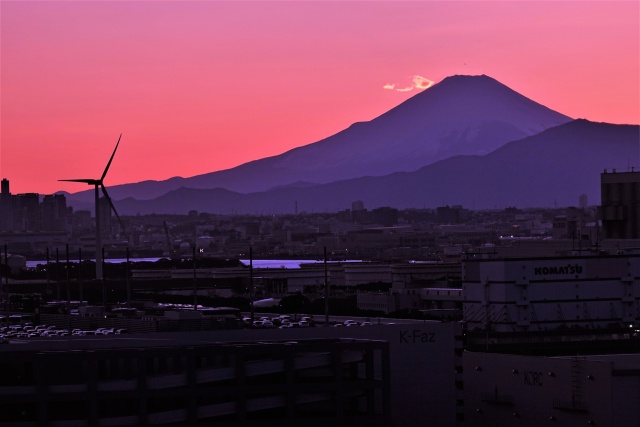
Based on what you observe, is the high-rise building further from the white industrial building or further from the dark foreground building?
the dark foreground building

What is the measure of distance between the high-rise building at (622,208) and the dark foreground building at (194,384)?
34.9 meters

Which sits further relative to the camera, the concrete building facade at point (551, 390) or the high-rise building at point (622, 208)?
the high-rise building at point (622, 208)

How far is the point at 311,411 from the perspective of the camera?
28.9m

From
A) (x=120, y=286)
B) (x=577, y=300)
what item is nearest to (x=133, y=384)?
(x=577, y=300)

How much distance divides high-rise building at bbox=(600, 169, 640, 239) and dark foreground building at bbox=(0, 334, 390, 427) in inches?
1375

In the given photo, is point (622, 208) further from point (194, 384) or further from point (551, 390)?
point (194, 384)

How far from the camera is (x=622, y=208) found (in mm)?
64000

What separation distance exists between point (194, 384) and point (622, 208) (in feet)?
127

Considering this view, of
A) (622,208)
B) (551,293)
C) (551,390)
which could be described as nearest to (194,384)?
(551,390)

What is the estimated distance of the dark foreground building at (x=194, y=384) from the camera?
27453mm

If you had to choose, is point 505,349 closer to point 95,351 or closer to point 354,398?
point 354,398

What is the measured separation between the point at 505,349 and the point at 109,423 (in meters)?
12.9

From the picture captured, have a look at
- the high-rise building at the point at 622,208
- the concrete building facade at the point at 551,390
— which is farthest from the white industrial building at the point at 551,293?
the high-rise building at the point at 622,208

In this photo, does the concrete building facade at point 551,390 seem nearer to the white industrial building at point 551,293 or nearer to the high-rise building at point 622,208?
the white industrial building at point 551,293
